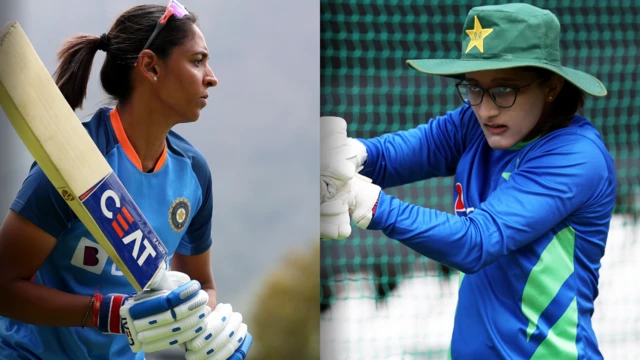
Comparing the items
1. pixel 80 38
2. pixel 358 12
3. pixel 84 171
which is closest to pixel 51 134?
pixel 84 171

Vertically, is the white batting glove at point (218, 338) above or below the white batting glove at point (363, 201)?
below

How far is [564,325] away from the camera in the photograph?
1754mm

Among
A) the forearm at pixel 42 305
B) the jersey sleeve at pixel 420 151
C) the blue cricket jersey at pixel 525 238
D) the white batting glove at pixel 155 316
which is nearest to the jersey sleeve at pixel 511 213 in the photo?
the blue cricket jersey at pixel 525 238

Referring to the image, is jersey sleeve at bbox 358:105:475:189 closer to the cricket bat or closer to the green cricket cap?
the green cricket cap

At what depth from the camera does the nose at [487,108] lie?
174cm

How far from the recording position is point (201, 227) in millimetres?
2055

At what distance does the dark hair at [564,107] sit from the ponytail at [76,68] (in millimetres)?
989

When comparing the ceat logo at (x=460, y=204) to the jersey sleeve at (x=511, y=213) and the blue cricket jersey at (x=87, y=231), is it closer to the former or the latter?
the jersey sleeve at (x=511, y=213)

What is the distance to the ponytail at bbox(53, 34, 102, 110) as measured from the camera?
1.77 m

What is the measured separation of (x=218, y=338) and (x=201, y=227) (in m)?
0.38

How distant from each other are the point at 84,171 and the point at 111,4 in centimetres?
50

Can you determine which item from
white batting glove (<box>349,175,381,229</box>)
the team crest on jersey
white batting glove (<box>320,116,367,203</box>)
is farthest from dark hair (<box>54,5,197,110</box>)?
white batting glove (<box>349,175,381,229</box>)

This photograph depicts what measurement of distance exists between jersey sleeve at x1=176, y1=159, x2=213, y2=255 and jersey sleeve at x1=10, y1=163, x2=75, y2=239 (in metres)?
0.41

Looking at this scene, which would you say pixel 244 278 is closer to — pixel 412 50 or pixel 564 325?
pixel 564 325
